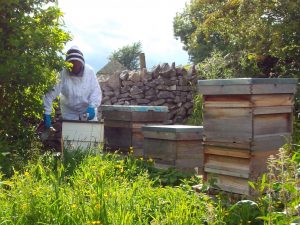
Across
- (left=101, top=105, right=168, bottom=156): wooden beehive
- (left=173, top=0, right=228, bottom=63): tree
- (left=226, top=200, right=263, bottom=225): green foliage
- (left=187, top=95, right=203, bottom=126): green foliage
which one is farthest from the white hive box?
(left=173, top=0, right=228, bottom=63): tree

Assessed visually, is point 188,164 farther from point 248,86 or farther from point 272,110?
point 248,86

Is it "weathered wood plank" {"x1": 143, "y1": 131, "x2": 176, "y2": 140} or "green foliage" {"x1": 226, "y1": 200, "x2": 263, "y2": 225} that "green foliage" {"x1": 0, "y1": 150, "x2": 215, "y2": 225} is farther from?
"weathered wood plank" {"x1": 143, "y1": 131, "x2": 176, "y2": 140}

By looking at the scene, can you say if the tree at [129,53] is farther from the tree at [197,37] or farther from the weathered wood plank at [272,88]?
the weathered wood plank at [272,88]

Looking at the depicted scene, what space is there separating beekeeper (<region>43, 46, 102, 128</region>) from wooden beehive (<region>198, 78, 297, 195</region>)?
2730 mm

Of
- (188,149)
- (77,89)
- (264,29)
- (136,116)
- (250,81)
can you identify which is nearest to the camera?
(250,81)

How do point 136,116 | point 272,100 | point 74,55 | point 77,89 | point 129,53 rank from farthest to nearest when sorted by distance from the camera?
1. point 129,53
2. point 77,89
3. point 74,55
4. point 136,116
5. point 272,100

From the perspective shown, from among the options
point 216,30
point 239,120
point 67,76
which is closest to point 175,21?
point 216,30

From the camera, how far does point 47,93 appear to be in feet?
19.4

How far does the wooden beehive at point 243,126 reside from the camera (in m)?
3.65

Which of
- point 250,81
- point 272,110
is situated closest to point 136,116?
point 272,110

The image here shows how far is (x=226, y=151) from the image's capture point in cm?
385

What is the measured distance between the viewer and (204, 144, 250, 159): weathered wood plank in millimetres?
3680

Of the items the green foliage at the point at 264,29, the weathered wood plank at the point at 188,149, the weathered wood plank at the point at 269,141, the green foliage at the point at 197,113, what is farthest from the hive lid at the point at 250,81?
the green foliage at the point at 197,113

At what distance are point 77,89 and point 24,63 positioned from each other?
52.5 inches
